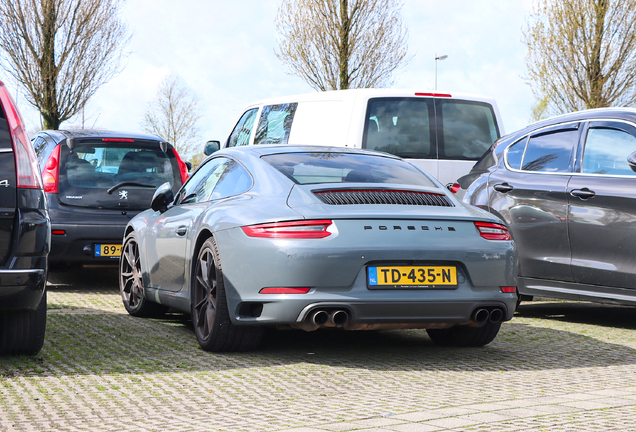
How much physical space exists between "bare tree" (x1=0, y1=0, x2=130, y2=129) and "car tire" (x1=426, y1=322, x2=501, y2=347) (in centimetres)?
2650

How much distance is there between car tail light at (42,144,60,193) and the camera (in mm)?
9359

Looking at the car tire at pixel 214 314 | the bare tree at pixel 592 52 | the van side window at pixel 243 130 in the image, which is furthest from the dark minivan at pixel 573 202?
the bare tree at pixel 592 52

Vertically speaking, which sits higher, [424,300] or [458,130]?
[458,130]

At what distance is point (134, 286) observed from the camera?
297 inches

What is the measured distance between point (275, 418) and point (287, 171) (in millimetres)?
2147

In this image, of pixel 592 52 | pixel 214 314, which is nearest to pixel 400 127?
pixel 214 314

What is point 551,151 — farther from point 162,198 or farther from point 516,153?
point 162,198

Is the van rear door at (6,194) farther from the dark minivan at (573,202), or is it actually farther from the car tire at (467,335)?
the dark minivan at (573,202)

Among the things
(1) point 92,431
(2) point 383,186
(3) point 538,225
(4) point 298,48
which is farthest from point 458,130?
(4) point 298,48

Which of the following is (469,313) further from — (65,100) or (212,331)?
(65,100)

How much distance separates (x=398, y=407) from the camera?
13.9 ft

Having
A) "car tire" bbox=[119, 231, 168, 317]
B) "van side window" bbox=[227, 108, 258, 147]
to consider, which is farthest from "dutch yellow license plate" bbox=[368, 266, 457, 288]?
"van side window" bbox=[227, 108, 258, 147]

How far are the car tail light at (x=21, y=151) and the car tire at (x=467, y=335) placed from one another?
2.96 m

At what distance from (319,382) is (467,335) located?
1.58 meters
